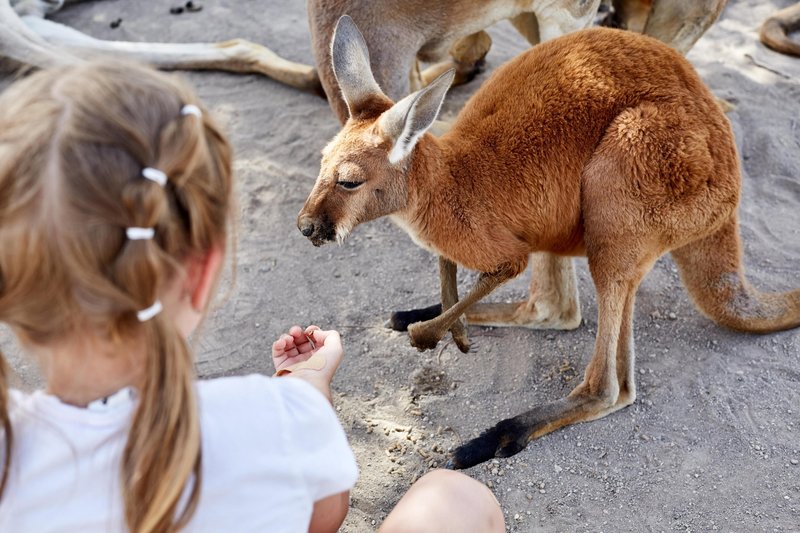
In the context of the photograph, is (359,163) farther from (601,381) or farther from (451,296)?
(601,381)

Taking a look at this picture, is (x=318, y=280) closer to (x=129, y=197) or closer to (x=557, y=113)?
(x=557, y=113)

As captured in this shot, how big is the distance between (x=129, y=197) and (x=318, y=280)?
2134mm

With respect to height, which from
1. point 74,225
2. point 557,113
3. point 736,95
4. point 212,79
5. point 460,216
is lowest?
point 212,79

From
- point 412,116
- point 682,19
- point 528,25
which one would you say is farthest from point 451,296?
point 682,19

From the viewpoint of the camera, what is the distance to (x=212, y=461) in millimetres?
1044

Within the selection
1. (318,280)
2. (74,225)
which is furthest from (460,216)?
(74,225)

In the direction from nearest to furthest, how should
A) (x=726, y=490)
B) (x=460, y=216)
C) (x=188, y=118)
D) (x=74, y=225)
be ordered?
(x=74, y=225) → (x=188, y=118) → (x=726, y=490) → (x=460, y=216)

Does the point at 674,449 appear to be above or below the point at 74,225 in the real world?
below

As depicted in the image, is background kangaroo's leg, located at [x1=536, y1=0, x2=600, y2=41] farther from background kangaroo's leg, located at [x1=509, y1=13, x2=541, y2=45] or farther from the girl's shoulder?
the girl's shoulder

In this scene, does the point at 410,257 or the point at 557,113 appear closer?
the point at 557,113

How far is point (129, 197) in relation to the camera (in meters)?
0.91

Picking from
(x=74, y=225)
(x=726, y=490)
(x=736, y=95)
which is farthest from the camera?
(x=736, y=95)

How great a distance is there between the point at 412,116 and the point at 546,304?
3.14 ft

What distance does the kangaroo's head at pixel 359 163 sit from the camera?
2.19m
